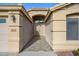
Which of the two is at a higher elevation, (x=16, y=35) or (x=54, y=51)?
(x=16, y=35)

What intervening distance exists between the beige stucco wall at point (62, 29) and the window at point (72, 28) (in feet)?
0.90

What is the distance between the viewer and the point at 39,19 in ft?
84.0

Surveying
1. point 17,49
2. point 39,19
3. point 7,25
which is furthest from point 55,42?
point 39,19

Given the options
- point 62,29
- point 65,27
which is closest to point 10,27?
point 62,29

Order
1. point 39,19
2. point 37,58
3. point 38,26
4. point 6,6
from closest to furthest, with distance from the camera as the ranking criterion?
point 37,58 → point 6,6 → point 38,26 → point 39,19

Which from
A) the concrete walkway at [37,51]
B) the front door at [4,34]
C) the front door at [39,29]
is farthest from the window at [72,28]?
the front door at [39,29]

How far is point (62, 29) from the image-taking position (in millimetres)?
10164

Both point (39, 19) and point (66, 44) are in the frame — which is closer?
point (66, 44)

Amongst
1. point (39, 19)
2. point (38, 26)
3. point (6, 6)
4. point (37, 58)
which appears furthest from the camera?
point (39, 19)

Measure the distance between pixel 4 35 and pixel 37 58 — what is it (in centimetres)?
302

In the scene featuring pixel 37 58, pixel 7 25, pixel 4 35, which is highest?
pixel 7 25

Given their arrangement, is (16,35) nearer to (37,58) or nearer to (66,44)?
(37,58)

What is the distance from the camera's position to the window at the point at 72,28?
10258 millimetres

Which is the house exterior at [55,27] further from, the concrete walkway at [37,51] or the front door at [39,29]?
the front door at [39,29]
